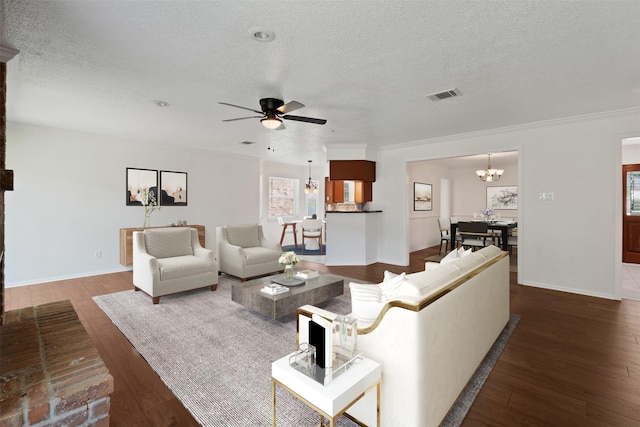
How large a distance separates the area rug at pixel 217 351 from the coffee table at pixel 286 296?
0.50ft

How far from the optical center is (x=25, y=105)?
3.84 metres

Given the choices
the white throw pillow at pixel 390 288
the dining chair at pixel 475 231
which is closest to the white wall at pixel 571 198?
the dining chair at pixel 475 231

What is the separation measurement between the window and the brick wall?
6.91 metres

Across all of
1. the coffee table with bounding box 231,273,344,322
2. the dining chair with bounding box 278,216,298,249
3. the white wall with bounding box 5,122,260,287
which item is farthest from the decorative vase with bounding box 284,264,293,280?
the dining chair with bounding box 278,216,298,249

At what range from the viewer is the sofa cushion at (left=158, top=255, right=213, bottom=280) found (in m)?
3.86

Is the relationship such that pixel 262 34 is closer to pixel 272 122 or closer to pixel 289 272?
pixel 272 122

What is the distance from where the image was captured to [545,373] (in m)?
2.26

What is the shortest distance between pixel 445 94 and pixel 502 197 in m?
7.04

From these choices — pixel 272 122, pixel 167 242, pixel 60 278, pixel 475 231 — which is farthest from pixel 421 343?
pixel 60 278

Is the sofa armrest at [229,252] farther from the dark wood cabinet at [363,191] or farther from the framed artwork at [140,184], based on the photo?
the dark wood cabinet at [363,191]

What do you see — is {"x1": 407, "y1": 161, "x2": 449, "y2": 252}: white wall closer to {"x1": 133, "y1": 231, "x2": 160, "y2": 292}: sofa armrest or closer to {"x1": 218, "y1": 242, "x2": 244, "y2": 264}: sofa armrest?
{"x1": 218, "y1": 242, "x2": 244, "y2": 264}: sofa armrest

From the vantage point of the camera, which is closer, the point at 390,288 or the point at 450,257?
the point at 390,288

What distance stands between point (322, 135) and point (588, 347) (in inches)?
177

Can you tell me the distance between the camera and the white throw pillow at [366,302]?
6.12ft
